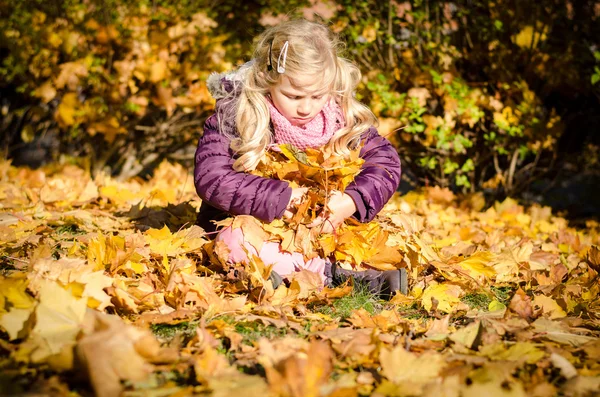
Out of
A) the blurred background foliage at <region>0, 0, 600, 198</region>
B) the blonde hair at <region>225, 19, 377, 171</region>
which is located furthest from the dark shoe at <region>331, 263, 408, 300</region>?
the blurred background foliage at <region>0, 0, 600, 198</region>

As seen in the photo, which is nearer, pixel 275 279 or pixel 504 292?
pixel 275 279

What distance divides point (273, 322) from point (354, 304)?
0.43 m

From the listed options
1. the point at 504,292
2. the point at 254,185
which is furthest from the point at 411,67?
the point at 254,185

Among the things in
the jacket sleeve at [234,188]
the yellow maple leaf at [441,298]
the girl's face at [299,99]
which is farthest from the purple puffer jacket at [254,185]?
the yellow maple leaf at [441,298]

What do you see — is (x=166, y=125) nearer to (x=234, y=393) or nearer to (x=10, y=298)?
(x=10, y=298)

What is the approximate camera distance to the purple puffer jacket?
229cm

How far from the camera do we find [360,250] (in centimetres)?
238

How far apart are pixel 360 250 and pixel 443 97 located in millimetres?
2382

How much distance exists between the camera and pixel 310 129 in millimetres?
2520

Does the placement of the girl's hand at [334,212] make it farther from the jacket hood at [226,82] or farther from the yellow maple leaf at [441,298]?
the jacket hood at [226,82]

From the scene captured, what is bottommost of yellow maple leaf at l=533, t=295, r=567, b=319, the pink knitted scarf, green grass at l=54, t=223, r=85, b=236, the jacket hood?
green grass at l=54, t=223, r=85, b=236

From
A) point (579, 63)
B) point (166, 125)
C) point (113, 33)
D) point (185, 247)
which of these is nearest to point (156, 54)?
point (113, 33)

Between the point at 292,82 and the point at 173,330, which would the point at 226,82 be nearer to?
the point at 292,82

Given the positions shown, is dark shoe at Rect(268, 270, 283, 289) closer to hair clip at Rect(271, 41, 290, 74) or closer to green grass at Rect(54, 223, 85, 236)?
hair clip at Rect(271, 41, 290, 74)
